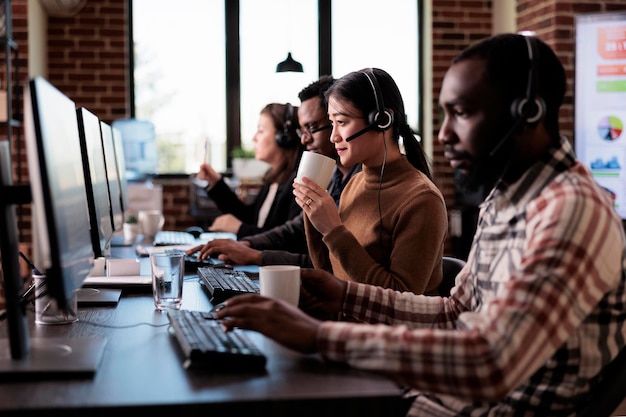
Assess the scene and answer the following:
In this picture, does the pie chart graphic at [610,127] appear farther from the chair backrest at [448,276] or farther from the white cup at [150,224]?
the chair backrest at [448,276]

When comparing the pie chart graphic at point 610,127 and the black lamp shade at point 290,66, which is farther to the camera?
the black lamp shade at point 290,66

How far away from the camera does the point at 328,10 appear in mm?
5934

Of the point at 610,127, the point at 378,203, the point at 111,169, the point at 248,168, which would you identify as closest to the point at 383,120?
the point at 378,203

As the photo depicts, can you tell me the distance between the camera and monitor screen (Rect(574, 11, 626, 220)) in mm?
4137

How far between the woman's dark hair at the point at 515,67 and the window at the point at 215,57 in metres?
4.62

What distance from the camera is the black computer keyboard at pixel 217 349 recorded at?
1063 mm

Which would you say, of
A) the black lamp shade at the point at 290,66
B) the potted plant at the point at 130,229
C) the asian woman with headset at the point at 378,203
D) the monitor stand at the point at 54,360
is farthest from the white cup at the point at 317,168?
the black lamp shade at the point at 290,66

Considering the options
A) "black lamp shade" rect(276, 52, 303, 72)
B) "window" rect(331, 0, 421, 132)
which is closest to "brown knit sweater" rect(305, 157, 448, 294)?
"black lamp shade" rect(276, 52, 303, 72)

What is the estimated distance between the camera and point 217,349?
42.9 inches

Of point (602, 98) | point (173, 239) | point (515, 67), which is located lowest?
point (173, 239)

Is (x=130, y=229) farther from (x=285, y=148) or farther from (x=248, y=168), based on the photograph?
(x=248, y=168)

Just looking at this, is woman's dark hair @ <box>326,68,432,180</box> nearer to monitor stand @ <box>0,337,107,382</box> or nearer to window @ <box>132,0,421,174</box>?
monitor stand @ <box>0,337,107,382</box>

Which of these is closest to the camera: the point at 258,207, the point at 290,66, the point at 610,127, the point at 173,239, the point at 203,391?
the point at 203,391

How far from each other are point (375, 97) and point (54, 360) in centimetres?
115
